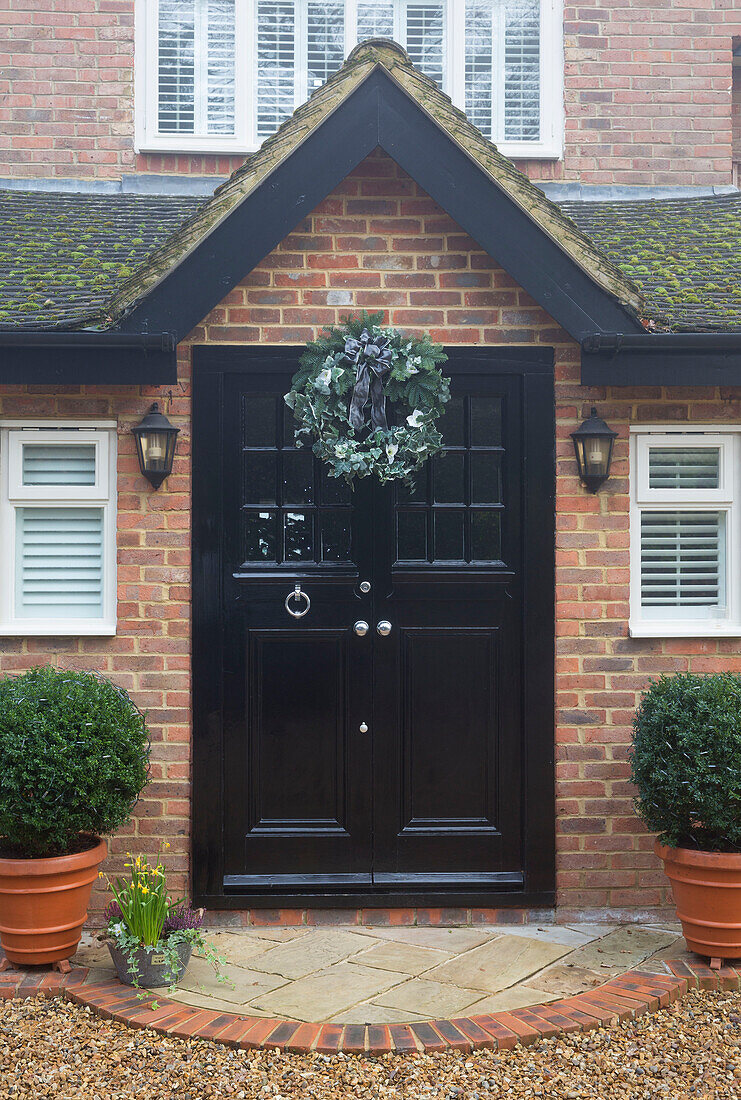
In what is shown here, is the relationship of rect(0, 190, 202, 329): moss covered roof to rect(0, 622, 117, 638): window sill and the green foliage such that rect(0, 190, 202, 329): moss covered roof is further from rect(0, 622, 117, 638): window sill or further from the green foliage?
the green foliage

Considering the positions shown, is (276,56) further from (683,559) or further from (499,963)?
(499,963)

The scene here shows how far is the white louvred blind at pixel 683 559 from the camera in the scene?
529cm

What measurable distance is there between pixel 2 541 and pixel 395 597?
2108mm

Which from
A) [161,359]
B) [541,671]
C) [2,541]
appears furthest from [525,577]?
[2,541]

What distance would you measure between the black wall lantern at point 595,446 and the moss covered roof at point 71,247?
2.52 metres

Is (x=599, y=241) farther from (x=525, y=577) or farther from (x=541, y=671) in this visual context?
(x=541, y=671)

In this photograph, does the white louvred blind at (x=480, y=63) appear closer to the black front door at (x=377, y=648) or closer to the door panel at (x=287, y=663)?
the black front door at (x=377, y=648)

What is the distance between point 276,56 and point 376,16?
0.83 meters

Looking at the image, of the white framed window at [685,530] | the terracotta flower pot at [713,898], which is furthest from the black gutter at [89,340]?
the terracotta flower pot at [713,898]

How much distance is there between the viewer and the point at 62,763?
410 centimetres


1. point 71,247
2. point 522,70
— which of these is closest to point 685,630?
point 71,247

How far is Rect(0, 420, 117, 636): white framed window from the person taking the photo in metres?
5.05

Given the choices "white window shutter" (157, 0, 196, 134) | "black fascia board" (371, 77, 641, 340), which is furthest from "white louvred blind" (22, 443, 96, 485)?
"white window shutter" (157, 0, 196, 134)

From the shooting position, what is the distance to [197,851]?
194 inches
